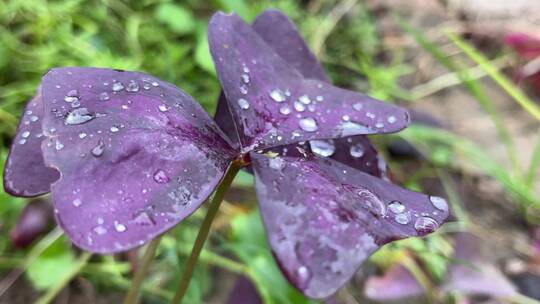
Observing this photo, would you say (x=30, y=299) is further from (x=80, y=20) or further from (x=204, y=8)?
(x=204, y=8)

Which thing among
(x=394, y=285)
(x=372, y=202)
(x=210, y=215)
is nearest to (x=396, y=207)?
(x=372, y=202)

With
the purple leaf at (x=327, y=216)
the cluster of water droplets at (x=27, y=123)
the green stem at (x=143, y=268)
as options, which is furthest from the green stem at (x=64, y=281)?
the purple leaf at (x=327, y=216)

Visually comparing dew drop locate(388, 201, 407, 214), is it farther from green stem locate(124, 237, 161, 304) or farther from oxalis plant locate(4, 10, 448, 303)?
green stem locate(124, 237, 161, 304)

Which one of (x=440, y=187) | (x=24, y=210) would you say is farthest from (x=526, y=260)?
(x=24, y=210)

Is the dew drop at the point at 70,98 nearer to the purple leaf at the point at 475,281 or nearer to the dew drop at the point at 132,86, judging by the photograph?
the dew drop at the point at 132,86

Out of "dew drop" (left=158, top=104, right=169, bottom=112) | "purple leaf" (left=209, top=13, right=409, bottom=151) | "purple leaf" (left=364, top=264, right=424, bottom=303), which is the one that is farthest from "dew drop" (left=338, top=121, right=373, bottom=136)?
"purple leaf" (left=364, top=264, right=424, bottom=303)

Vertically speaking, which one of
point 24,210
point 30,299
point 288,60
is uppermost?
point 288,60
